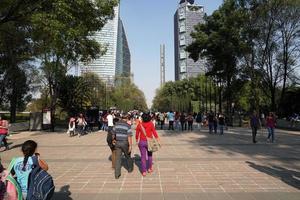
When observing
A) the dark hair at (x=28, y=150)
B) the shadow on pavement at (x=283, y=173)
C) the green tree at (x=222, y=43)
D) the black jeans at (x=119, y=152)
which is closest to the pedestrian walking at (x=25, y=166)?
the dark hair at (x=28, y=150)

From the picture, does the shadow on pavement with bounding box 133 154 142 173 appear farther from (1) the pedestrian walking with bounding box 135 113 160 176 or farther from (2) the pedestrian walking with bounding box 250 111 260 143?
(2) the pedestrian walking with bounding box 250 111 260 143

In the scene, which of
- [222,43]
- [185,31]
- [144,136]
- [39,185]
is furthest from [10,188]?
[185,31]

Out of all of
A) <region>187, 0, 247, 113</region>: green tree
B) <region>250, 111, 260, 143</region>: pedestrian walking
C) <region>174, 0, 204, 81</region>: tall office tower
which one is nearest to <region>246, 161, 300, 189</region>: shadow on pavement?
<region>250, 111, 260, 143</region>: pedestrian walking

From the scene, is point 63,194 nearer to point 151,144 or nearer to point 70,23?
point 151,144

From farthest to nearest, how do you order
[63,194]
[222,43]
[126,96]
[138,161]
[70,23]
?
[126,96] → [222,43] → [70,23] → [138,161] → [63,194]

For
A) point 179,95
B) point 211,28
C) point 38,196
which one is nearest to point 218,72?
point 211,28

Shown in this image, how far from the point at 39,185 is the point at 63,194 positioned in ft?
11.5

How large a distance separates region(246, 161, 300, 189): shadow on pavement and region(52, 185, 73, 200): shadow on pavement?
4.77 m

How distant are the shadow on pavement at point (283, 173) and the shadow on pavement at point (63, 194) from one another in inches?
188

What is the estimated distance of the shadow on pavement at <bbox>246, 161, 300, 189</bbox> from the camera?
31.3ft

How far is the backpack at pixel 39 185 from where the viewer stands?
518 centimetres

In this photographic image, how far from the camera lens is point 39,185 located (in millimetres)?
5203

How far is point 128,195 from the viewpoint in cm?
831

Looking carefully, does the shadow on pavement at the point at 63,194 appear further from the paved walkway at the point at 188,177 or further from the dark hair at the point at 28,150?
the dark hair at the point at 28,150
